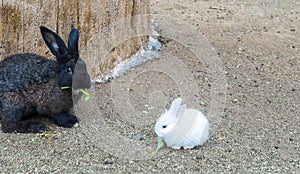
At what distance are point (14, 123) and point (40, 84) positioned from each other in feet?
1.13

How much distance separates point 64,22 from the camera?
3869 mm

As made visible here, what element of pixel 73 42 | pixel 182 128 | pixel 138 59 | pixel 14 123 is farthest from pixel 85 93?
pixel 138 59

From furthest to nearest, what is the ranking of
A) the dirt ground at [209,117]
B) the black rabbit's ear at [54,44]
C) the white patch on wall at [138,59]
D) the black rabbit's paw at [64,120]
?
1. the white patch on wall at [138,59]
2. the black rabbit's paw at [64,120]
3. the black rabbit's ear at [54,44]
4. the dirt ground at [209,117]

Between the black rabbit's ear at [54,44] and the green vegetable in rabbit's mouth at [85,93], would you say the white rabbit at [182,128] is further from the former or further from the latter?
the black rabbit's ear at [54,44]

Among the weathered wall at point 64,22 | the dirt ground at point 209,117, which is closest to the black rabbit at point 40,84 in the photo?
the dirt ground at point 209,117

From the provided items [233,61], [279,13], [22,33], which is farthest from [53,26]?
[279,13]

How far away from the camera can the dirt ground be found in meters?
3.07

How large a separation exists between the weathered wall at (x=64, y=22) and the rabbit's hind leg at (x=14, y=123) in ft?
1.60

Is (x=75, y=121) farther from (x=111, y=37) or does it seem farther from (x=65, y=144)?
(x=111, y=37)

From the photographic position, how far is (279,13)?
662cm

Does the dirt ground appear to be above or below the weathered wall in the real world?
below

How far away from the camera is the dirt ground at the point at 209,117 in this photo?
10.1 feet

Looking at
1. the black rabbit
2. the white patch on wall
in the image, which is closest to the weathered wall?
the white patch on wall

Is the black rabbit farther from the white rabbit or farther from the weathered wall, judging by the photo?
the white rabbit
